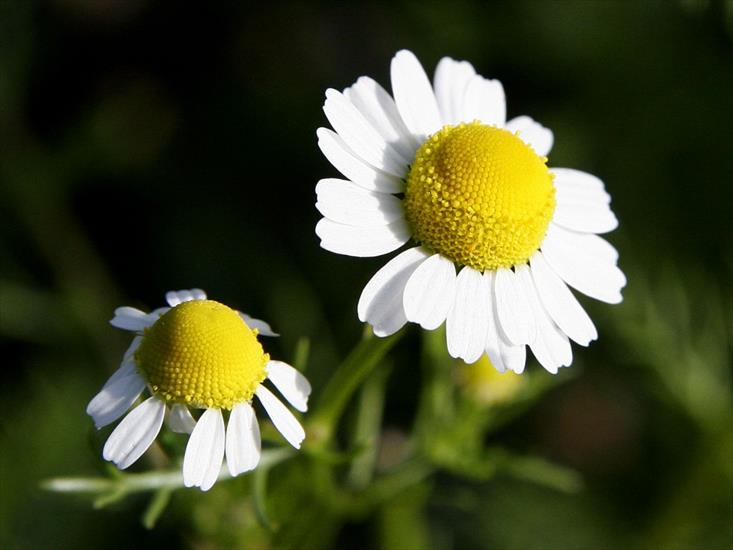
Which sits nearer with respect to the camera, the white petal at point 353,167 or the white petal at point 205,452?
the white petal at point 205,452

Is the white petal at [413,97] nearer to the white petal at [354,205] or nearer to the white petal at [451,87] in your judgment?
the white petal at [451,87]

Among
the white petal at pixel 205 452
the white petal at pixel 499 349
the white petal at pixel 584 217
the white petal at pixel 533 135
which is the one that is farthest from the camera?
the white petal at pixel 533 135

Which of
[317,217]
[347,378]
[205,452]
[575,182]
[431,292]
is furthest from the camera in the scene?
[317,217]

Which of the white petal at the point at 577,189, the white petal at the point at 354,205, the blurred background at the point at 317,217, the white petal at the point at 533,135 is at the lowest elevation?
the blurred background at the point at 317,217

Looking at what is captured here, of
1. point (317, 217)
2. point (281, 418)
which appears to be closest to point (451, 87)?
point (281, 418)

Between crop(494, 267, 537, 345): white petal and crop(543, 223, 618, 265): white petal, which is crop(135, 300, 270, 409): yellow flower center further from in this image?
crop(543, 223, 618, 265): white petal

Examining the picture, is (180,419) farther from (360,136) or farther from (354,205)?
(360,136)

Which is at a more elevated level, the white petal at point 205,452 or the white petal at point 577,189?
the white petal at point 577,189

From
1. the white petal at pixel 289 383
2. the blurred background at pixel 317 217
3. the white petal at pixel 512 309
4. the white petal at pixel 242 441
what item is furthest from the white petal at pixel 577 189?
the blurred background at pixel 317 217
